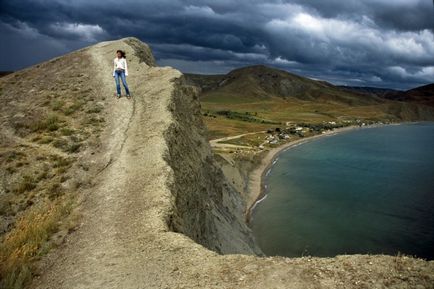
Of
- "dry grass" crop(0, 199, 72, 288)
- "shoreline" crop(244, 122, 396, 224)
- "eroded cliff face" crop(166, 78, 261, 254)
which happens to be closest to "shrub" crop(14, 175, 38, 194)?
"dry grass" crop(0, 199, 72, 288)

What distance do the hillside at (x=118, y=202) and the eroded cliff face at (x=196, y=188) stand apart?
211 millimetres

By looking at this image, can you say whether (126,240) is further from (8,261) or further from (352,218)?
(352,218)

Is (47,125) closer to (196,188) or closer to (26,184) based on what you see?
(26,184)

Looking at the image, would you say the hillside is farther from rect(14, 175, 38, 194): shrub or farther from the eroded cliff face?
the eroded cliff face

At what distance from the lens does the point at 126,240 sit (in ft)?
54.2

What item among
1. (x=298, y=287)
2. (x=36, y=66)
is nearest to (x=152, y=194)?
(x=298, y=287)

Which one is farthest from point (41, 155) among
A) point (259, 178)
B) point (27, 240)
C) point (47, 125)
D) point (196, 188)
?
point (259, 178)

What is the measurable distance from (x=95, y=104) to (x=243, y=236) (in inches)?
929

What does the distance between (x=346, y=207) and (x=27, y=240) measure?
69.4 metres

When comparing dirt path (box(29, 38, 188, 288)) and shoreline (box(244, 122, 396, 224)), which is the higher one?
dirt path (box(29, 38, 188, 288))

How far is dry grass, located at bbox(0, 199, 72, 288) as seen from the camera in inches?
556

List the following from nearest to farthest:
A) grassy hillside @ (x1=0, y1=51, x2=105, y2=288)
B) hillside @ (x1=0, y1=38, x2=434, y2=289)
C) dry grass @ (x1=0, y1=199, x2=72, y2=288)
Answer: hillside @ (x1=0, y1=38, x2=434, y2=289)
dry grass @ (x1=0, y1=199, x2=72, y2=288)
grassy hillside @ (x1=0, y1=51, x2=105, y2=288)

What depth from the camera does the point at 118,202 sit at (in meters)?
19.5

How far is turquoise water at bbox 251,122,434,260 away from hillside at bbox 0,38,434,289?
Result: 469 inches
